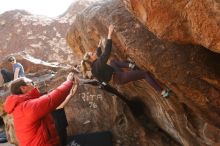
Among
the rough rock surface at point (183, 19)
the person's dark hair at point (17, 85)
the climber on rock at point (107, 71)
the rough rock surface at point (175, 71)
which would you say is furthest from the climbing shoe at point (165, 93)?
the person's dark hair at point (17, 85)

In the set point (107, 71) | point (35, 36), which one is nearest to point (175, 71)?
point (107, 71)

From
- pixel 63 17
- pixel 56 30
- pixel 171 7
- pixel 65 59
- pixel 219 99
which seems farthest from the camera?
pixel 63 17

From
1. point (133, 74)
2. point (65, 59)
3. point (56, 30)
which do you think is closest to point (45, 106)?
point (133, 74)

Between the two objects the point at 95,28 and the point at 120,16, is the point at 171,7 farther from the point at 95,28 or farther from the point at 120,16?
the point at 95,28

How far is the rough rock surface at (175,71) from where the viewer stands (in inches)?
271

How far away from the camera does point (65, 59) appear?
97.8ft

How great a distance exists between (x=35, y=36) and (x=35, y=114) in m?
26.7

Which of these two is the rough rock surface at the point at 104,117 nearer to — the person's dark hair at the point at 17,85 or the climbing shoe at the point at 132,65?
the climbing shoe at the point at 132,65

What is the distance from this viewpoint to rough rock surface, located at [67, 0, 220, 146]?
22.6 ft

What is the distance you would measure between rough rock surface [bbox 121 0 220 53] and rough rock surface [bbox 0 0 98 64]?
23.8m

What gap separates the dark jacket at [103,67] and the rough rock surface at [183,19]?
4.29ft

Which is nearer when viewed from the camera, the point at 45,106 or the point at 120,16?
the point at 45,106

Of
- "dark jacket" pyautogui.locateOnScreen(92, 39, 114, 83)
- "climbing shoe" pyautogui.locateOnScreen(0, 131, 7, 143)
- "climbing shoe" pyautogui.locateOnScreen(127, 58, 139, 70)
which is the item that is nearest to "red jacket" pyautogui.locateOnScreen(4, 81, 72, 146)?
"dark jacket" pyautogui.locateOnScreen(92, 39, 114, 83)

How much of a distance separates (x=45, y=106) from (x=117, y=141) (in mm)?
3920
